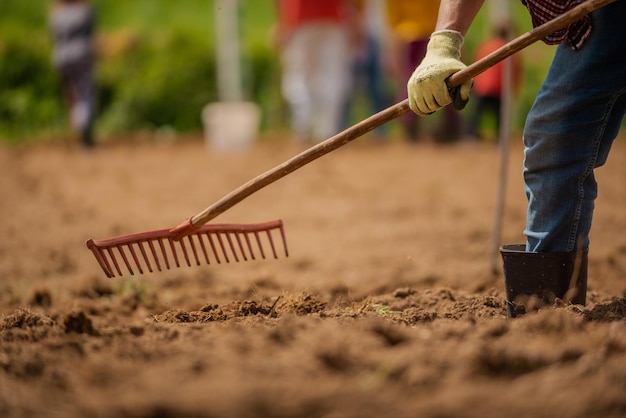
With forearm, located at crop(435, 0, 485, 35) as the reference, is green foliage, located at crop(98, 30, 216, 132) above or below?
above

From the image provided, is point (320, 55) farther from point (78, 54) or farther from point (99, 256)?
point (99, 256)

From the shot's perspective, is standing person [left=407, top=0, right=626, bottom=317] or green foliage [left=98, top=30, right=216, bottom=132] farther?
green foliage [left=98, top=30, right=216, bottom=132]

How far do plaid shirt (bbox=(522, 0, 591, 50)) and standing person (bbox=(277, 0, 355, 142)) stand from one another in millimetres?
6362

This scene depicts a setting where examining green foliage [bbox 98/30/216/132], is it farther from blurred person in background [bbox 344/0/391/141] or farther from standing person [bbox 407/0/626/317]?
standing person [bbox 407/0/626/317]

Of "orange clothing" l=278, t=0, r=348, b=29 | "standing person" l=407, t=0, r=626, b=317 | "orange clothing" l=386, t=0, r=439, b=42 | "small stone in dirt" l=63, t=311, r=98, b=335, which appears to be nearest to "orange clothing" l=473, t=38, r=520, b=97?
"orange clothing" l=386, t=0, r=439, b=42

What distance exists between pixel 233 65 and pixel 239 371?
9326 mm

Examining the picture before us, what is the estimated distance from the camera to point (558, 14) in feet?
9.25

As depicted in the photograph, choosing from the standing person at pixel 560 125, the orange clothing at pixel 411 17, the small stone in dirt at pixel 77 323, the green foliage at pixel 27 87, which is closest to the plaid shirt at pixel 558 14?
the standing person at pixel 560 125

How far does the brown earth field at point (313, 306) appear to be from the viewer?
5.82ft

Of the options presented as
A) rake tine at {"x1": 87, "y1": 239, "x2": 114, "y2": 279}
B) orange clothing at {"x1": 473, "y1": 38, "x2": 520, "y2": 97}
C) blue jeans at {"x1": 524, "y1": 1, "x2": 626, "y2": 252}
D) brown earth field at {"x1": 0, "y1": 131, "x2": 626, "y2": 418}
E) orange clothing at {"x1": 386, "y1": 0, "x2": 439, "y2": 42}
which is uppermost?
orange clothing at {"x1": 386, "y1": 0, "x2": 439, "y2": 42}

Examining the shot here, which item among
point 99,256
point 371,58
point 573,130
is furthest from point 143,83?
point 573,130

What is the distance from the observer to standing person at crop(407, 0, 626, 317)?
2.73 meters

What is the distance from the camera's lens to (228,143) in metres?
10.8

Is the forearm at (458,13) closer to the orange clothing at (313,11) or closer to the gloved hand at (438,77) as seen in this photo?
the gloved hand at (438,77)
